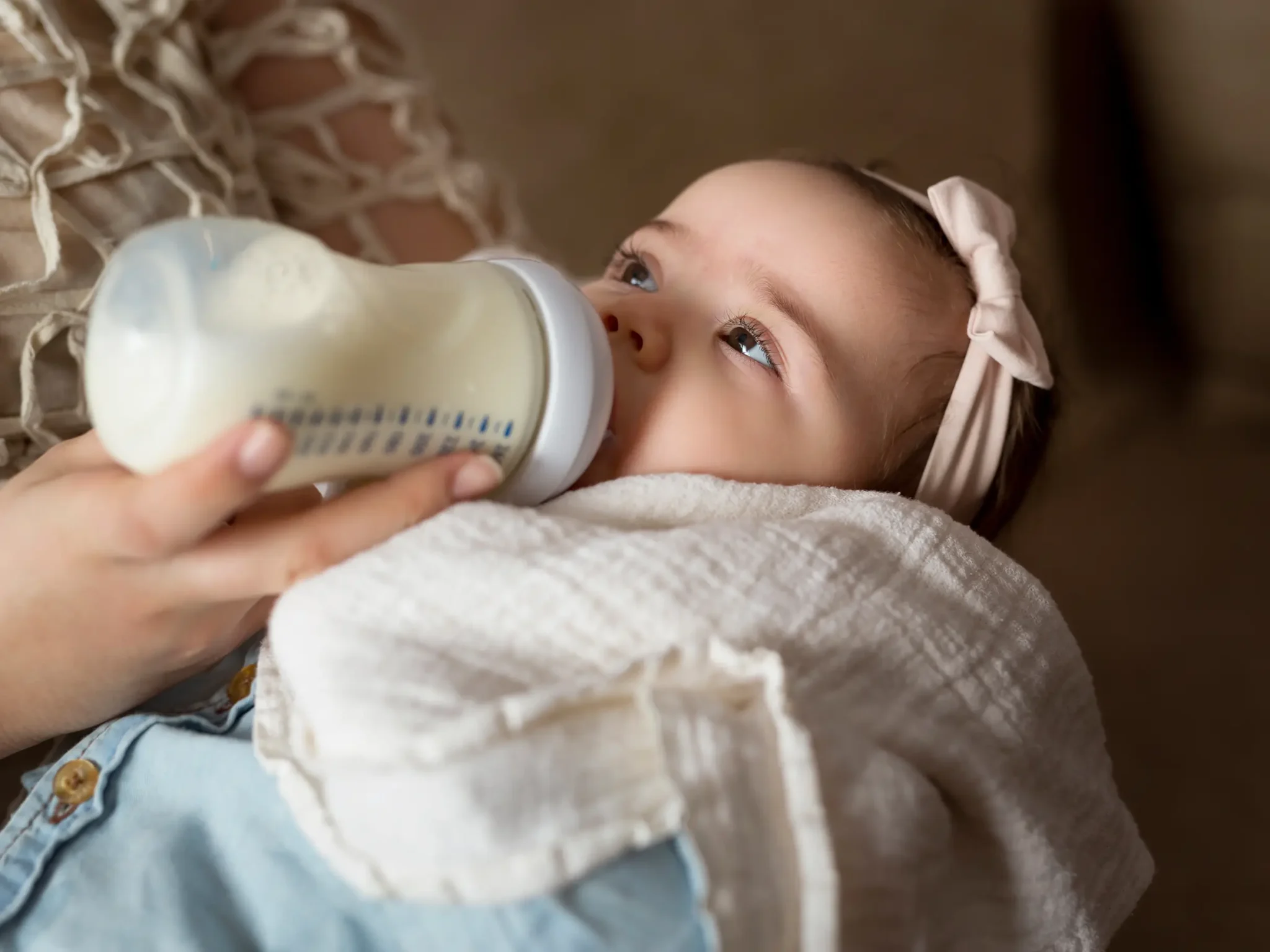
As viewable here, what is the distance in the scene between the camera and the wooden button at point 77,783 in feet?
2.05

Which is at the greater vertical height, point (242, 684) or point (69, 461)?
point (69, 461)

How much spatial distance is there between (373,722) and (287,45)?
761 mm

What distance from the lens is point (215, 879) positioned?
58 centimetres

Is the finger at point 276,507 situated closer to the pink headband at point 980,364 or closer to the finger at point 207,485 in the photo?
the finger at point 207,485

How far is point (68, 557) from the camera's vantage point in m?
0.55

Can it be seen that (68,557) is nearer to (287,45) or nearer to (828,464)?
(828,464)

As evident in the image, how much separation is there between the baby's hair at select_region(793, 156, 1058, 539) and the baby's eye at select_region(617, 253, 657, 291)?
175 millimetres

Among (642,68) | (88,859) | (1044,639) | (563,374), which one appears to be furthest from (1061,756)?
(642,68)

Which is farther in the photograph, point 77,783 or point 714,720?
point 77,783

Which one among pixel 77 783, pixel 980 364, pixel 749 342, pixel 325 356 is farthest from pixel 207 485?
pixel 980 364

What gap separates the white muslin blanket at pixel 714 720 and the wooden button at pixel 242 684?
0.05m

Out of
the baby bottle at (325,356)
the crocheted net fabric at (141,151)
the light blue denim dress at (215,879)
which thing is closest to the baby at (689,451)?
the light blue denim dress at (215,879)

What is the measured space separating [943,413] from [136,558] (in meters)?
0.59

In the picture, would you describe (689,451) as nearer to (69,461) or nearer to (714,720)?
(714,720)
